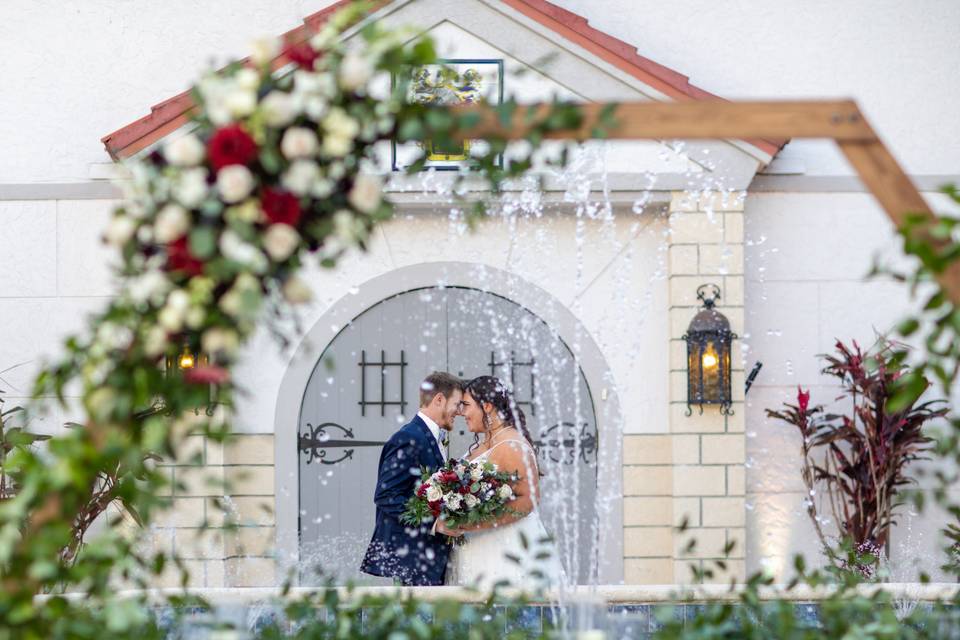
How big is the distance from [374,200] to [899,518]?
252 inches

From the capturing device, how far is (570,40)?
25.5 feet

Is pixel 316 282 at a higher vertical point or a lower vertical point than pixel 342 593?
higher

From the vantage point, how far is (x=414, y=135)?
3189mm

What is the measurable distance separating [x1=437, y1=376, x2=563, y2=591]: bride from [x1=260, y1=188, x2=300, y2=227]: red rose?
3.96m

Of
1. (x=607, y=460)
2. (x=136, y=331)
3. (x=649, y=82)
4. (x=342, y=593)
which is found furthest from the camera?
(x=607, y=460)

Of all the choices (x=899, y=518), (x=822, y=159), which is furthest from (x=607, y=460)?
(x=822, y=159)

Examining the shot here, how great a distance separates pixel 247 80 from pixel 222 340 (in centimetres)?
65

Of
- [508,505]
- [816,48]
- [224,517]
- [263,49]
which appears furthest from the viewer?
[816,48]

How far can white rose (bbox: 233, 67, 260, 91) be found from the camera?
124 inches

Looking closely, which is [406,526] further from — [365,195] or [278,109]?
[278,109]

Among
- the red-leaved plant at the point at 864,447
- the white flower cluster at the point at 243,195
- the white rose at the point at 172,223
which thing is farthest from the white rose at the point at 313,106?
the red-leaved plant at the point at 864,447

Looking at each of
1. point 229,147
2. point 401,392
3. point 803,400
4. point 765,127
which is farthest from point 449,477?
point 229,147

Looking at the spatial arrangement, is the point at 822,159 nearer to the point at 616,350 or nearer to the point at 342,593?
the point at 616,350

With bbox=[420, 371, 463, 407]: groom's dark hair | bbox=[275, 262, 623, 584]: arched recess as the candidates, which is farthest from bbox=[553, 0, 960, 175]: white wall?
bbox=[420, 371, 463, 407]: groom's dark hair
